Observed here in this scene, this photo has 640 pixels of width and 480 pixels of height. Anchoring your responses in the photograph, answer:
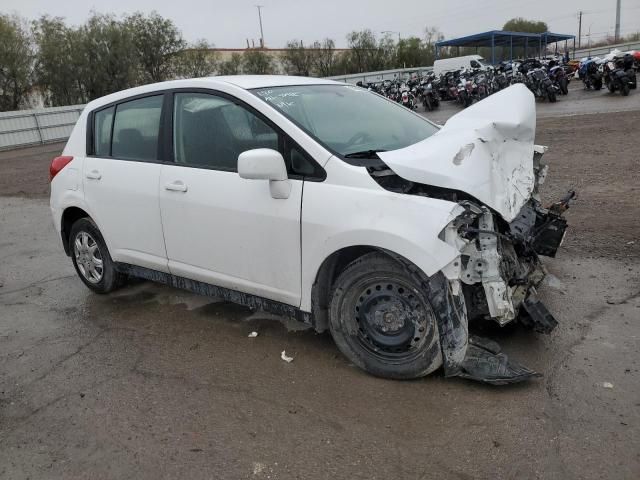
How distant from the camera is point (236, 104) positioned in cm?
383

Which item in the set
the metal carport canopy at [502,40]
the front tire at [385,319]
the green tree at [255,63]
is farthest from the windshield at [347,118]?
the green tree at [255,63]

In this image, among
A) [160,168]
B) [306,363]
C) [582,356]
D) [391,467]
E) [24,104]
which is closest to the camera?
[391,467]

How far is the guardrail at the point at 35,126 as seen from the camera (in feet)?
85.2

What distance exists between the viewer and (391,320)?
10.8 ft

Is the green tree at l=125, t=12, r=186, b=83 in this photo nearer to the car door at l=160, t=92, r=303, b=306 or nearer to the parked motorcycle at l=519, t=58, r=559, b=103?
the parked motorcycle at l=519, t=58, r=559, b=103

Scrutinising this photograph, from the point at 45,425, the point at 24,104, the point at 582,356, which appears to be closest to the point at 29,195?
the point at 45,425

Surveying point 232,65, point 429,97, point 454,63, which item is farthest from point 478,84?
point 232,65

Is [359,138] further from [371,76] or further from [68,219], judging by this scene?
[371,76]

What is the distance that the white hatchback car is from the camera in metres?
3.10

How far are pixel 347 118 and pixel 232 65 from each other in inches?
1887

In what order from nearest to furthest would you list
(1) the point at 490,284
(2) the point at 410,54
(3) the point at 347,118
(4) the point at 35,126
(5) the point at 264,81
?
(1) the point at 490,284, (3) the point at 347,118, (5) the point at 264,81, (4) the point at 35,126, (2) the point at 410,54

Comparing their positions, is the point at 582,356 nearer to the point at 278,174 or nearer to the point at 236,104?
the point at 278,174

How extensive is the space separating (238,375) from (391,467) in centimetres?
131

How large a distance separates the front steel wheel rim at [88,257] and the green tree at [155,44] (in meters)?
40.8
